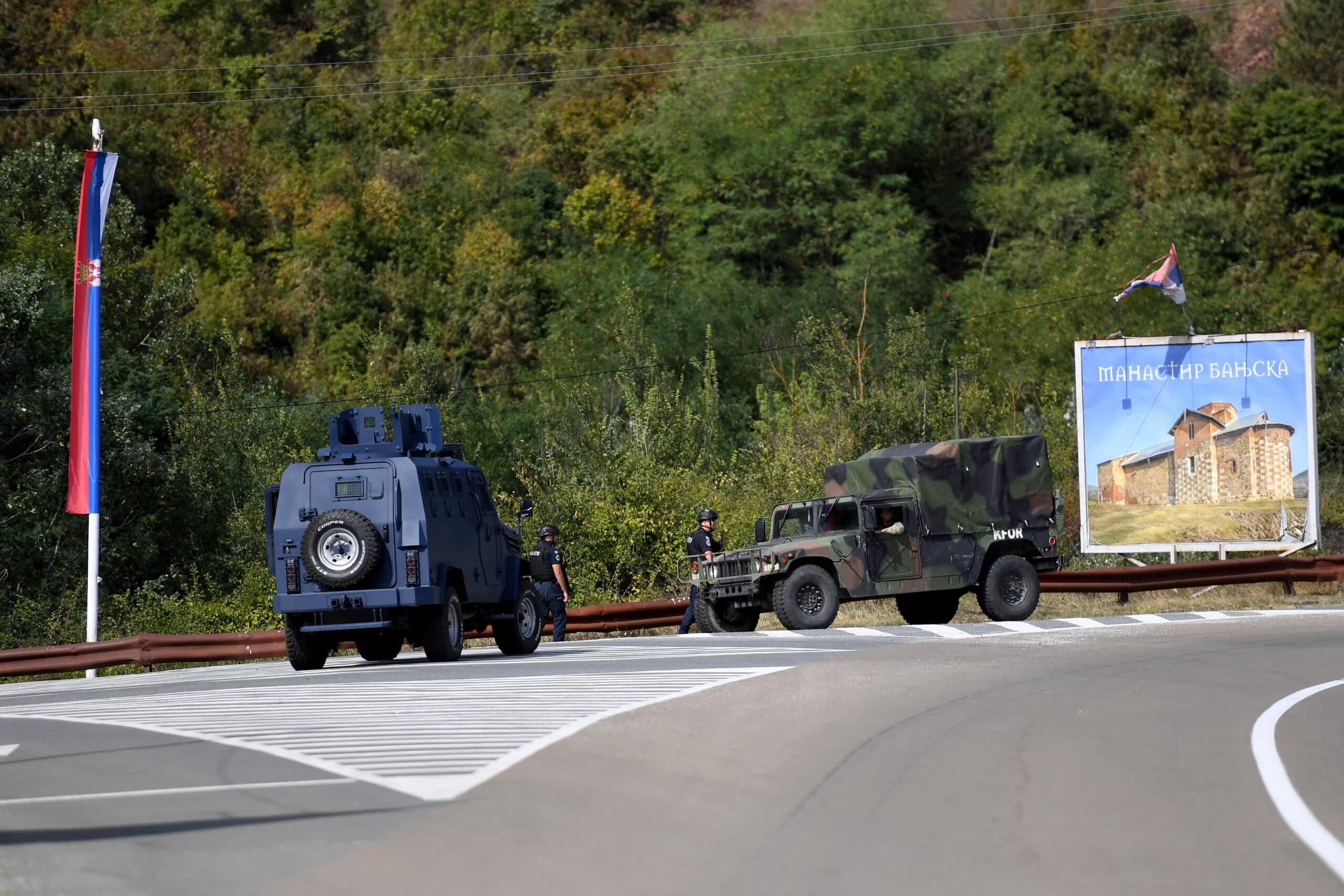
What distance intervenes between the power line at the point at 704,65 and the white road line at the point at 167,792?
2474 inches

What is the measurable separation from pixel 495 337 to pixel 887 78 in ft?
65.0

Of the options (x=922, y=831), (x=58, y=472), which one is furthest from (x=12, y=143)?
(x=922, y=831)

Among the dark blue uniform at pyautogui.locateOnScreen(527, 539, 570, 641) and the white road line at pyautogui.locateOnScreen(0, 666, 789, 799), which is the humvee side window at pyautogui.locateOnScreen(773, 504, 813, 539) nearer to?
the dark blue uniform at pyautogui.locateOnScreen(527, 539, 570, 641)

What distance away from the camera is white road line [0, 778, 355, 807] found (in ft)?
31.9

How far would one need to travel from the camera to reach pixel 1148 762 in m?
10.3

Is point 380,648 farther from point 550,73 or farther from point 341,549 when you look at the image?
point 550,73

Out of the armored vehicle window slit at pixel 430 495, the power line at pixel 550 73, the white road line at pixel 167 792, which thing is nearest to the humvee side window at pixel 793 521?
the armored vehicle window slit at pixel 430 495

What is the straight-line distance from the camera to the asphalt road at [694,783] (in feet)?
24.2

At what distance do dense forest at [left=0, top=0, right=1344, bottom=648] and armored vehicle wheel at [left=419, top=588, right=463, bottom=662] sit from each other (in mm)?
18370

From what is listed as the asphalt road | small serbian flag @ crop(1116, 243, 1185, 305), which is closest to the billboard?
small serbian flag @ crop(1116, 243, 1185, 305)

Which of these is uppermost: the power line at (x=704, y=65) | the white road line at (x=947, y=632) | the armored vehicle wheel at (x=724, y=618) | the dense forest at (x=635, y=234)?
the power line at (x=704, y=65)

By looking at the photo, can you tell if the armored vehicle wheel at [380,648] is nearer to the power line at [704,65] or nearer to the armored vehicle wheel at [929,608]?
the armored vehicle wheel at [929,608]

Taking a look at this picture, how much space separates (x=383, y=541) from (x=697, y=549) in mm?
7018

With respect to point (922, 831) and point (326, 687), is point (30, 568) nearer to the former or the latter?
point (326, 687)
